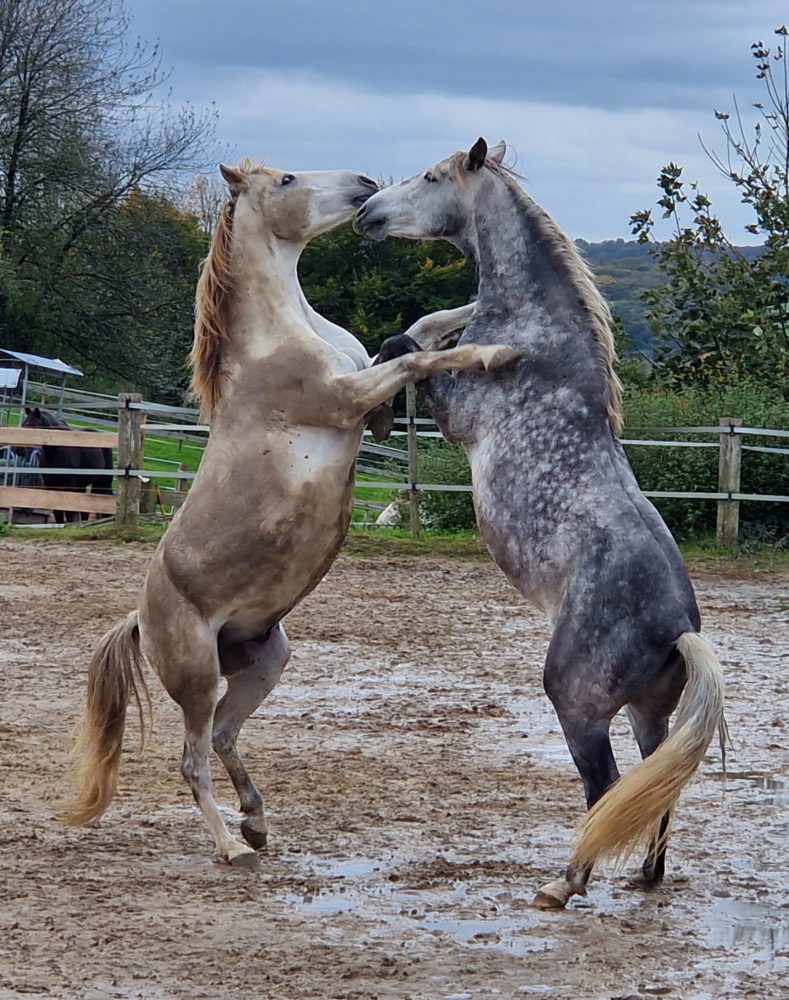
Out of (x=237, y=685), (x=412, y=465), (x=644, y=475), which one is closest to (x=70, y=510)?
(x=412, y=465)

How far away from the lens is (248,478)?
5.06 m

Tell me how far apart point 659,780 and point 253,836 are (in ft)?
5.23

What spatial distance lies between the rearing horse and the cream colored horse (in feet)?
0.65

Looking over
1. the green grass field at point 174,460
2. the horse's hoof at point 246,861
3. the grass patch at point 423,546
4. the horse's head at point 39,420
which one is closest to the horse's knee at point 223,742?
the horse's hoof at point 246,861

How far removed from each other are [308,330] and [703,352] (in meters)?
12.5

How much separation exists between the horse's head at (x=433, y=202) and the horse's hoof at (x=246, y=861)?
224 cm

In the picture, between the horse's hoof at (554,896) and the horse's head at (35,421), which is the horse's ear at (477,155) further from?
the horse's head at (35,421)

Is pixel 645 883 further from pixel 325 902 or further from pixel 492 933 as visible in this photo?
pixel 325 902

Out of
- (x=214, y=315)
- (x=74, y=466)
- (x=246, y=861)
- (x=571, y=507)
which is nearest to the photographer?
(x=571, y=507)

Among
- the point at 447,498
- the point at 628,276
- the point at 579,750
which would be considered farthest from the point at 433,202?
the point at 628,276

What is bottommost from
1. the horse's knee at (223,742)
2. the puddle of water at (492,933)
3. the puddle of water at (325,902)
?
the puddle of water at (325,902)

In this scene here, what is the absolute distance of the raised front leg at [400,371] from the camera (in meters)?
4.88

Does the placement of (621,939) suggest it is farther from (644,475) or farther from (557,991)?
(644,475)

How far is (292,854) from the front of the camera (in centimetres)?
516
